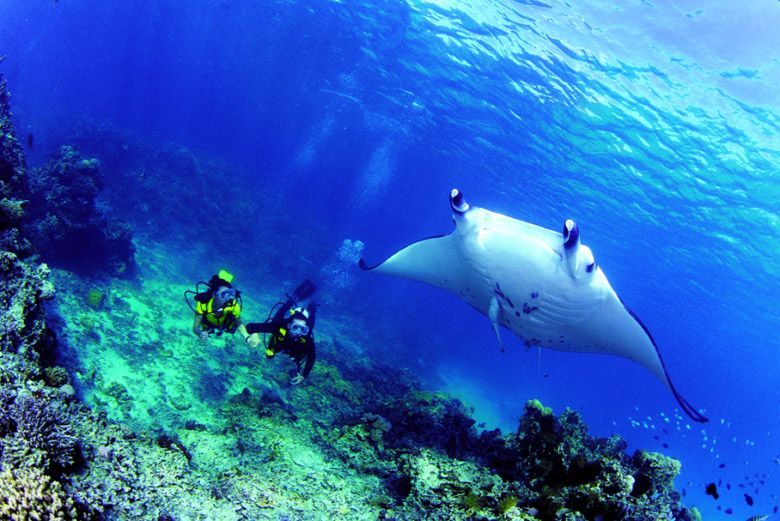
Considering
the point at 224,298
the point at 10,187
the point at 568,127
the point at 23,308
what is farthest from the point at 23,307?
the point at 568,127

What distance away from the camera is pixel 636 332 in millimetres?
4473

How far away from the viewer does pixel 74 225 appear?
1058 cm

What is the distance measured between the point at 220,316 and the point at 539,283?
4275 millimetres

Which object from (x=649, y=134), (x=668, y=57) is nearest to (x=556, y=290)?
(x=668, y=57)

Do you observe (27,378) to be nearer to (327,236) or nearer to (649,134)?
(649,134)

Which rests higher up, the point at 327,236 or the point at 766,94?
the point at 766,94

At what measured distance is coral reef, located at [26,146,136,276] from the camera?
10.2m

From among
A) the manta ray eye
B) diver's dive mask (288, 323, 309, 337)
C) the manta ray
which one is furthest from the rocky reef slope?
the manta ray eye

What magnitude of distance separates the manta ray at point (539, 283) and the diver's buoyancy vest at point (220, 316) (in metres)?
2.54

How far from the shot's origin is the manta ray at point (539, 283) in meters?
3.96

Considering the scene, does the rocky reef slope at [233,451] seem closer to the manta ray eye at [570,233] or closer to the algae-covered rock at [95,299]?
the algae-covered rock at [95,299]

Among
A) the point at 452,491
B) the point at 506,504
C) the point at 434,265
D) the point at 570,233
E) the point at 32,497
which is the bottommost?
the point at 452,491

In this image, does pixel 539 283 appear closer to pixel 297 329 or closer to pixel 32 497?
pixel 297 329

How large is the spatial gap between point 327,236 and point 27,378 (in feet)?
92.0
